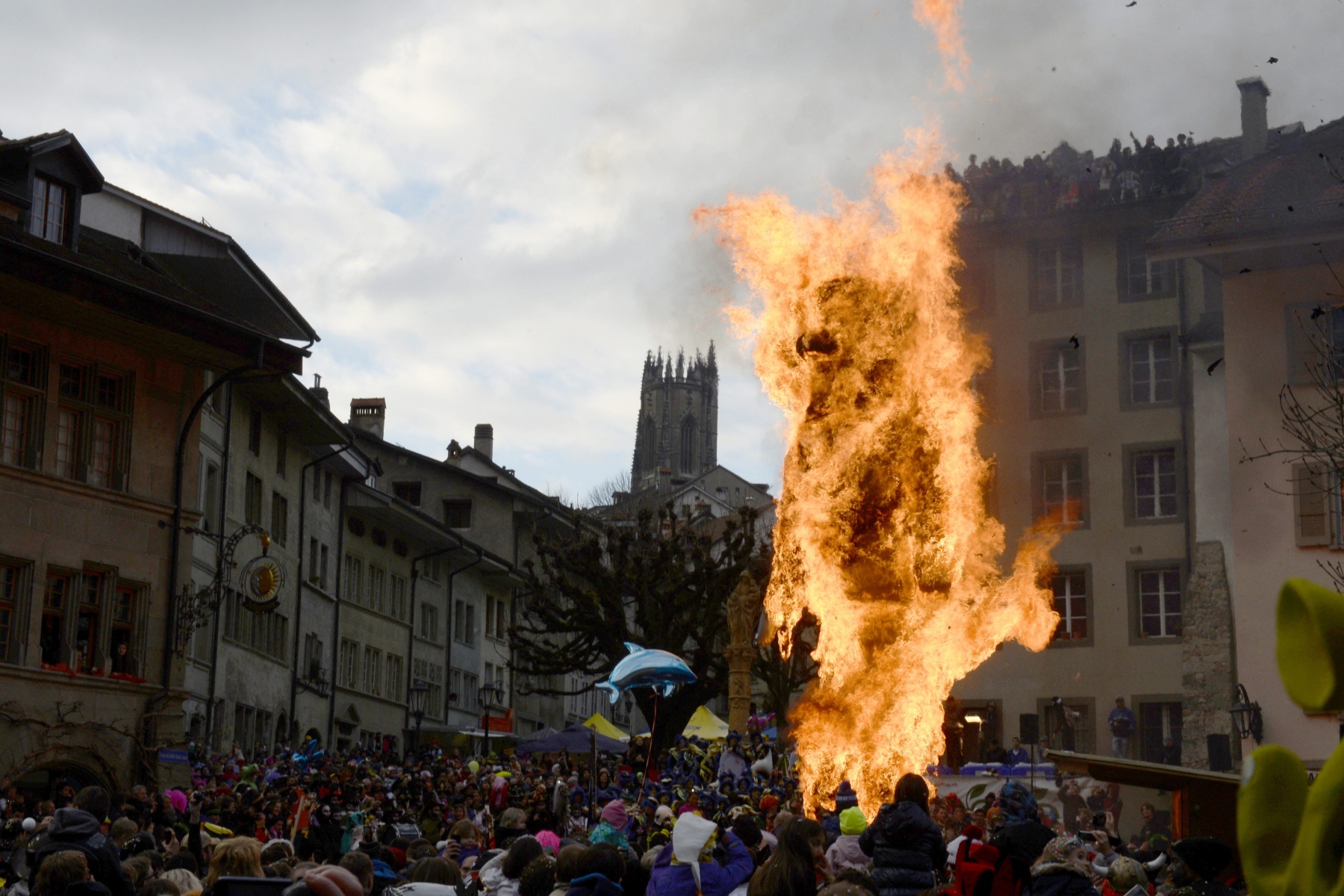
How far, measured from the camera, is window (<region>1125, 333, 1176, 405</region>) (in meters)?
41.7

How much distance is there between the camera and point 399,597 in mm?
54375

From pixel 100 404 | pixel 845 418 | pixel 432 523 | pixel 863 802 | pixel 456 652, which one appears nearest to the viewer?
pixel 863 802

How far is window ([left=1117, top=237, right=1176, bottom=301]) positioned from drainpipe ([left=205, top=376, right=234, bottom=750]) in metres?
23.0

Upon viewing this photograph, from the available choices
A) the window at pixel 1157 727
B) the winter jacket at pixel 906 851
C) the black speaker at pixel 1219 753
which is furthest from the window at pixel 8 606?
the window at pixel 1157 727

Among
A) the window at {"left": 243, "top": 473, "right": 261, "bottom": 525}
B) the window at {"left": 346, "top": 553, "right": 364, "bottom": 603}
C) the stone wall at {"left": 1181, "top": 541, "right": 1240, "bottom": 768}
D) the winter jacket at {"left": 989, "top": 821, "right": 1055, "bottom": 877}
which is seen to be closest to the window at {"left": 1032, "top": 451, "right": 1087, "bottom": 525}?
the stone wall at {"left": 1181, "top": 541, "right": 1240, "bottom": 768}

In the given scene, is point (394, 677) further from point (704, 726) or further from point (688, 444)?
point (688, 444)

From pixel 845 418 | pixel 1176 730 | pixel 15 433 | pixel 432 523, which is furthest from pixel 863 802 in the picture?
pixel 432 523

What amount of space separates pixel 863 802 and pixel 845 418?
232 inches

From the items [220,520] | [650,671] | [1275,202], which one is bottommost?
→ [650,671]

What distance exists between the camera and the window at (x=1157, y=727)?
39.8 meters

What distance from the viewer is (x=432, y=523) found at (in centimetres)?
5366

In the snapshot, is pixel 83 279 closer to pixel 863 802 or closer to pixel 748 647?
pixel 748 647

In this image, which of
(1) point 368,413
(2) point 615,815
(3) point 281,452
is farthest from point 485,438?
(2) point 615,815

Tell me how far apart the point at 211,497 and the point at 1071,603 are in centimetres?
2187
